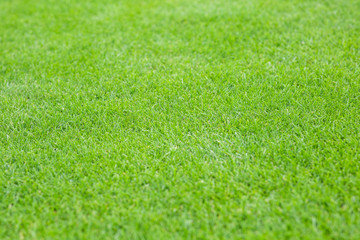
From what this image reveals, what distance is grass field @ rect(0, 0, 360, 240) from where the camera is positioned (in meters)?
1.86

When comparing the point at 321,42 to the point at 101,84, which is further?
the point at 321,42

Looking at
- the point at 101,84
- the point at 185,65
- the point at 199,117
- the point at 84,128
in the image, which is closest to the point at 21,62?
the point at 101,84

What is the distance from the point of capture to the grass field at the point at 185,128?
6.11 ft

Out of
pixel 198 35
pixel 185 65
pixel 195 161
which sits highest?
pixel 198 35

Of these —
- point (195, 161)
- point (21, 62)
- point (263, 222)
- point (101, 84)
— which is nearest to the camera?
point (263, 222)

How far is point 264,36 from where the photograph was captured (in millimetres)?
3660

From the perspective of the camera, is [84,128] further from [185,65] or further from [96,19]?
[96,19]

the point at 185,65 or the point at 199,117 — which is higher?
the point at 185,65

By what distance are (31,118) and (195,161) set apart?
142cm

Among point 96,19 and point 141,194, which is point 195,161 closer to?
point 141,194

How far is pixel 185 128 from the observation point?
249 centimetres

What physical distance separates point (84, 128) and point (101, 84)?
24.0 inches

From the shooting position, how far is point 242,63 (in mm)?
3195

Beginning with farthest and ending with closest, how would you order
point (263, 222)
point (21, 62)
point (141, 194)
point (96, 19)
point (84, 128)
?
1. point (96, 19)
2. point (21, 62)
3. point (84, 128)
4. point (141, 194)
5. point (263, 222)
